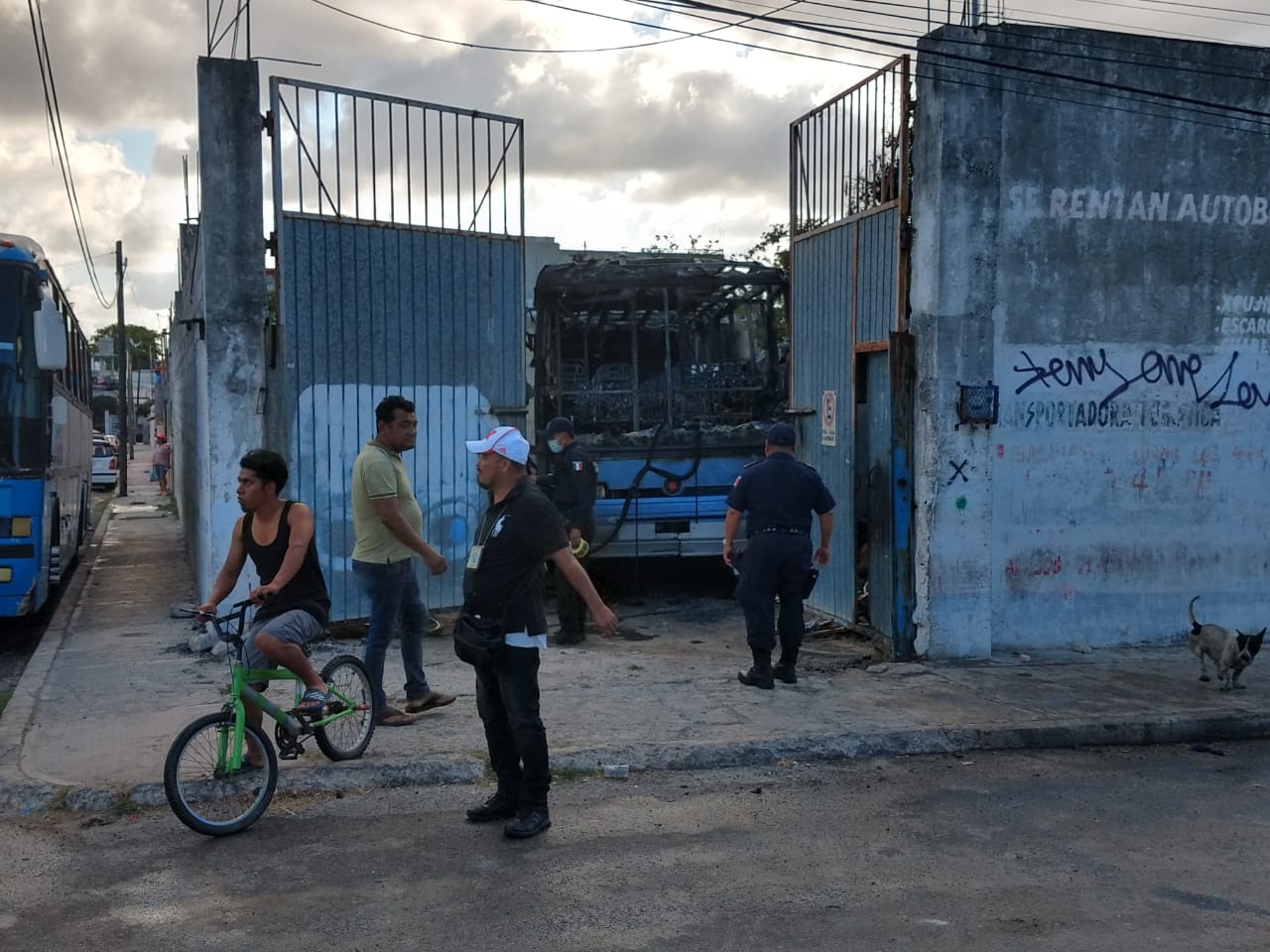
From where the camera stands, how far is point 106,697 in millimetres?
7539

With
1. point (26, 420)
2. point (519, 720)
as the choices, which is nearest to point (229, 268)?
point (26, 420)

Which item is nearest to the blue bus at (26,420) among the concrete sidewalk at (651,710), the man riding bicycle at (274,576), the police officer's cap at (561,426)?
the concrete sidewalk at (651,710)

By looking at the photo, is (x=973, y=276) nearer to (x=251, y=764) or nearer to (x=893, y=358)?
(x=893, y=358)

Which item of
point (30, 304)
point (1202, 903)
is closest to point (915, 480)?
point (1202, 903)

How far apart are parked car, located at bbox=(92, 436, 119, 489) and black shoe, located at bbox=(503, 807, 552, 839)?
102 feet

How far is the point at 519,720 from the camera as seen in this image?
16.5 ft

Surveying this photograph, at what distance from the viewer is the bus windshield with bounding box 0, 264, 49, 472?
9.35m

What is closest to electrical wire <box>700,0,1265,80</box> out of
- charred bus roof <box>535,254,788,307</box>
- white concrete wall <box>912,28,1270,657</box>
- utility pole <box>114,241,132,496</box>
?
white concrete wall <box>912,28,1270,657</box>

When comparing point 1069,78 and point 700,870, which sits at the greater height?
point 1069,78

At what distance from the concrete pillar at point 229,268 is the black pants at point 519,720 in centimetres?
463

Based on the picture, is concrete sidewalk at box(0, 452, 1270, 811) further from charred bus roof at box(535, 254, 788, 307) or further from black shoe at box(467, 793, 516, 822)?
charred bus roof at box(535, 254, 788, 307)

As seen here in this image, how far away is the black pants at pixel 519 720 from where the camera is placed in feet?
16.6

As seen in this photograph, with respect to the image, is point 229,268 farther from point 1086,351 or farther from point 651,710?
point 1086,351

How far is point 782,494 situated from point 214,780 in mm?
3972
